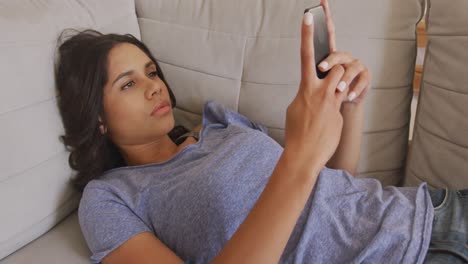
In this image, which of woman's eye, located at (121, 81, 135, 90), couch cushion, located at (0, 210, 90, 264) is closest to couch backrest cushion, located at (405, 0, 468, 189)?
woman's eye, located at (121, 81, 135, 90)

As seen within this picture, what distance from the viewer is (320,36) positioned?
2.39ft

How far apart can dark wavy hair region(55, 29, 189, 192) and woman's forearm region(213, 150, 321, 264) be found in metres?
0.60

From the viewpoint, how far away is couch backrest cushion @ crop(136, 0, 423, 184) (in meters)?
1.05

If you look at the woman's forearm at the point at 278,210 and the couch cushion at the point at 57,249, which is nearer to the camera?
the woman's forearm at the point at 278,210

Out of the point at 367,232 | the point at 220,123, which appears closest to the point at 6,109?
the point at 220,123

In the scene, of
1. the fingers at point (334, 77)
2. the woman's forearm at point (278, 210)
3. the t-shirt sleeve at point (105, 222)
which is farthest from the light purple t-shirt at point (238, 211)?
the fingers at point (334, 77)

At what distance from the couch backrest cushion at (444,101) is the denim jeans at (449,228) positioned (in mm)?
104

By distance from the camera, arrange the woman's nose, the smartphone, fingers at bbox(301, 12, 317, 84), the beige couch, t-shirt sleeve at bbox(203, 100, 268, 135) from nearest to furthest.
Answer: fingers at bbox(301, 12, 317, 84) < the smartphone < the beige couch < the woman's nose < t-shirt sleeve at bbox(203, 100, 268, 135)

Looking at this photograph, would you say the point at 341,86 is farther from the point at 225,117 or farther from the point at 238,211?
the point at 225,117

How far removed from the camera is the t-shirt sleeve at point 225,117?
1.14 metres

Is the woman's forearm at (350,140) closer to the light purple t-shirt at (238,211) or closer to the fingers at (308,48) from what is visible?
the light purple t-shirt at (238,211)

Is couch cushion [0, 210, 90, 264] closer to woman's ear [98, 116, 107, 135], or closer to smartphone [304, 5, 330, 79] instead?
woman's ear [98, 116, 107, 135]

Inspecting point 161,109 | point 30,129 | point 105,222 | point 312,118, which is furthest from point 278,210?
point 30,129

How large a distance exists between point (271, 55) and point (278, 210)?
0.63m
